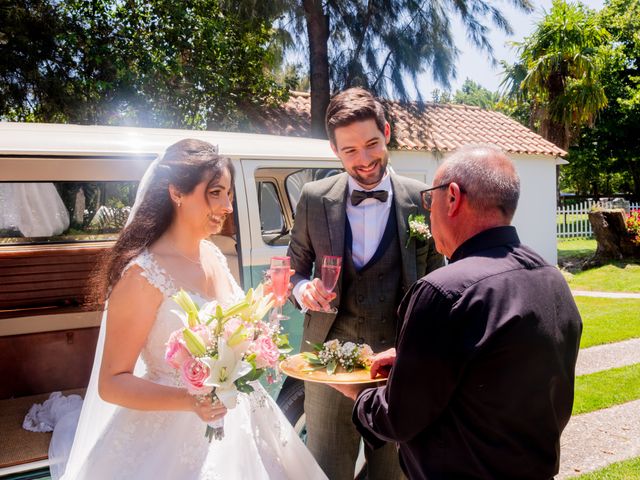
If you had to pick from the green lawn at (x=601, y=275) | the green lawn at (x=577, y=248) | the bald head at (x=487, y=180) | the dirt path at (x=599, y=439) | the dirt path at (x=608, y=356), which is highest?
the bald head at (x=487, y=180)

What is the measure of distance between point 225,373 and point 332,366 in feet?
1.61

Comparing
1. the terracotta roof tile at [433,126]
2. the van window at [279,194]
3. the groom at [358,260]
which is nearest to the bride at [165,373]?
the groom at [358,260]

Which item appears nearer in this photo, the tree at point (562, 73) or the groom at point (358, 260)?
the groom at point (358, 260)

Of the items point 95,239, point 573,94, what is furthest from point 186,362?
point 573,94

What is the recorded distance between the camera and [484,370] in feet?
5.21

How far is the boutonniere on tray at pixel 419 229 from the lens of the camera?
271 centimetres

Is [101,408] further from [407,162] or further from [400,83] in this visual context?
[407,162]

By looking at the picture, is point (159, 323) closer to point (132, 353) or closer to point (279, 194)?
point (132, 353)

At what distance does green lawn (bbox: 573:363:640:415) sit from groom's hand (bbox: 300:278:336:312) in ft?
12.9

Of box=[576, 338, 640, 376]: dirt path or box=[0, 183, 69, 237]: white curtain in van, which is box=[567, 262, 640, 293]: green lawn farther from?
box=[0, 183, 69, 237]: white curtain in van

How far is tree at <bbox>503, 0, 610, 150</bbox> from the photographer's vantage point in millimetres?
20734

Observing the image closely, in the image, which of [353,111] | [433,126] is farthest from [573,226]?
[353,111]

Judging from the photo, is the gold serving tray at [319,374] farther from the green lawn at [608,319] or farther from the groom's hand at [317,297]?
the green lawn at [608,319]

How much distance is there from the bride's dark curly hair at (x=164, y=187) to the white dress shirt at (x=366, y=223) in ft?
2.19
